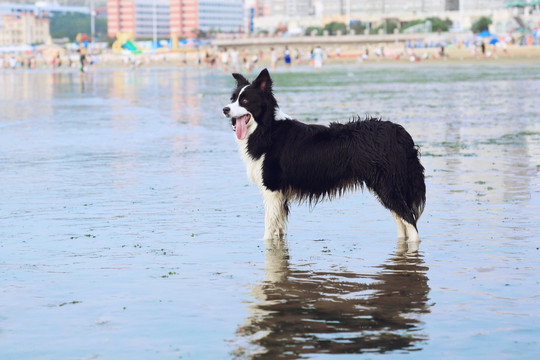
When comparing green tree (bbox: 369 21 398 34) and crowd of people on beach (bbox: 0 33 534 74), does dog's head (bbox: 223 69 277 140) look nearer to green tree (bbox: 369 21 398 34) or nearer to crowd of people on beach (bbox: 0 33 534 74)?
crowd of people on beach (bbox: 0 33 534 74)

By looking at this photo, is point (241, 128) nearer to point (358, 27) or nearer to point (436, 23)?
point (436, 23)

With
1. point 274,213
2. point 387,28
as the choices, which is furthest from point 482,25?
point 274,213

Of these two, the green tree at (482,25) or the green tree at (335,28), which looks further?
the green tree at (335,28)

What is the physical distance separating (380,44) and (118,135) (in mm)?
137400

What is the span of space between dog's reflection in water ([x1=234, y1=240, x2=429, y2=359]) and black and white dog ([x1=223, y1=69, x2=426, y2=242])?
0.72 m

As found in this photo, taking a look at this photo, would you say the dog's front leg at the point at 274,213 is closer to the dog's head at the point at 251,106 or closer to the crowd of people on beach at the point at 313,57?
the dog's head at the point at 251,106

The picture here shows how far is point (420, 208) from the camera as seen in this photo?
9070 millimetres

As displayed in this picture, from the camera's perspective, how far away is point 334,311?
6738 millimetres

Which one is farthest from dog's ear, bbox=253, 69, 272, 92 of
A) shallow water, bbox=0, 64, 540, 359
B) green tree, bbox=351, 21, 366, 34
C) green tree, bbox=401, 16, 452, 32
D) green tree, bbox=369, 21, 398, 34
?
green tree, bbox=351, 21, 366, 34

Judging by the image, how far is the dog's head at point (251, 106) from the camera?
8875mm

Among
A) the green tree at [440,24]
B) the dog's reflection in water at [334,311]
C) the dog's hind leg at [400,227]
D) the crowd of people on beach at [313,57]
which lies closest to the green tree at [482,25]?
the green tree at [440,24]

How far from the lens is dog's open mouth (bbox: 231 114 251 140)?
29.7 feet

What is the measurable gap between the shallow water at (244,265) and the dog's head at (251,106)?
114 centimetres

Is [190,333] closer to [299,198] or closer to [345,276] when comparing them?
[345,276]
